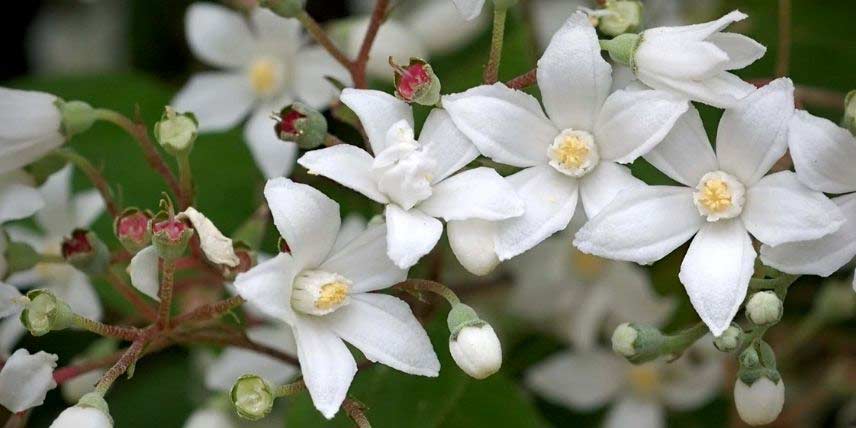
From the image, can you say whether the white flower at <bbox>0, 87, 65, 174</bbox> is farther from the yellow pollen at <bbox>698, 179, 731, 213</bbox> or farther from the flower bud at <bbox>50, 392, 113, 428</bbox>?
the yellow pollen at <bbox>698, 179, 731, 213</bbox>

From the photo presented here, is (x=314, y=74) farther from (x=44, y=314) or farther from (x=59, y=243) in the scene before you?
(x=44, y=314)

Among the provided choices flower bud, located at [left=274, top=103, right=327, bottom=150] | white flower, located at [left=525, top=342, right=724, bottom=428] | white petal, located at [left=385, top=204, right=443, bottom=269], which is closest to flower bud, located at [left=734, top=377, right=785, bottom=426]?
white petal, located at [left=385, top=204, right=443, bottom=269]

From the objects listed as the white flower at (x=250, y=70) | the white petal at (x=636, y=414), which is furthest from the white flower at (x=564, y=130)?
the white petal at (x=636, y=414)

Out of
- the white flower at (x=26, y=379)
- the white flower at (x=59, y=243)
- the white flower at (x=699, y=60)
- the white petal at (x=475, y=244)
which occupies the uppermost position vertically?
the white flower at (x=699, y=60)

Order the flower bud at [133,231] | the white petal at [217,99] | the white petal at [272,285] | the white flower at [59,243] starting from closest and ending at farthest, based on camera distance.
Answer: the white petal at [272,285], the flower bud at [133,231], the white flower at [59,243], the white petal at [217,99]

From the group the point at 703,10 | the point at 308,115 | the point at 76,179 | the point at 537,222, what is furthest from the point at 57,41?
the point at 537,222

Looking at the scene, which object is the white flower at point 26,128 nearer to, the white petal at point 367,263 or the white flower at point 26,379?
the white flower at point 26,379

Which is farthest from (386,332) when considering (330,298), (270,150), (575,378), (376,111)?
(575,378)

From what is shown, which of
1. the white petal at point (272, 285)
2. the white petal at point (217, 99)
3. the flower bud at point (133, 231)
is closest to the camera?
the white petal at point (272, 285)
